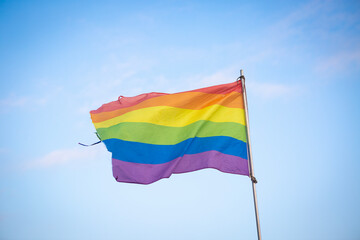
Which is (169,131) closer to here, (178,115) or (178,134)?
(178,134)

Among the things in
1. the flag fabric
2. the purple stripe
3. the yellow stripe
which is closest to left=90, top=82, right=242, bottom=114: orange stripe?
the flag fabric

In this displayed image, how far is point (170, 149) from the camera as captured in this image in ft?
27.8

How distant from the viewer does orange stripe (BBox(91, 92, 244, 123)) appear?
859cm

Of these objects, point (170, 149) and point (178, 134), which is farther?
point (178, 134)

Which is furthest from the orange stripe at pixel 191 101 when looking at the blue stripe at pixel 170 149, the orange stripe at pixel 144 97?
the blue stripe at pixel 170 149

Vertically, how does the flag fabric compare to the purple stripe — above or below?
above

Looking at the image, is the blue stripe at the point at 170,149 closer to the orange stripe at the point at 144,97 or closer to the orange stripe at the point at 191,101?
the orange stripe at the point at 191,101

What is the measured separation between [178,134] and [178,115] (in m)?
0.54

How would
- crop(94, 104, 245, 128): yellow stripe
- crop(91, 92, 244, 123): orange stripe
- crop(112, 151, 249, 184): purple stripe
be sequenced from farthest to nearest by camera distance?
crop(91, 92, 244, 123): orange stripe → crop(94, 104, 245, 128): yellow stripe → crop(112, 151, 249, 184): purple stripe

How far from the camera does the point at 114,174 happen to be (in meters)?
8.16

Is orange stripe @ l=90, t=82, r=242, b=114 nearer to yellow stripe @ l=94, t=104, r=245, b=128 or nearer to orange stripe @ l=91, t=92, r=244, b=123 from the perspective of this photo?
orange stripe @ l=91, t=92, r=244, b=123

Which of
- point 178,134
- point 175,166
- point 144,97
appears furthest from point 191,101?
point 175,166

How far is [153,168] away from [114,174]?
988 millimetres

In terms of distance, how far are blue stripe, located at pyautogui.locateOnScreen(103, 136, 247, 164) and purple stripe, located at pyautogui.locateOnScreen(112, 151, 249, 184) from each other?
0.11m
